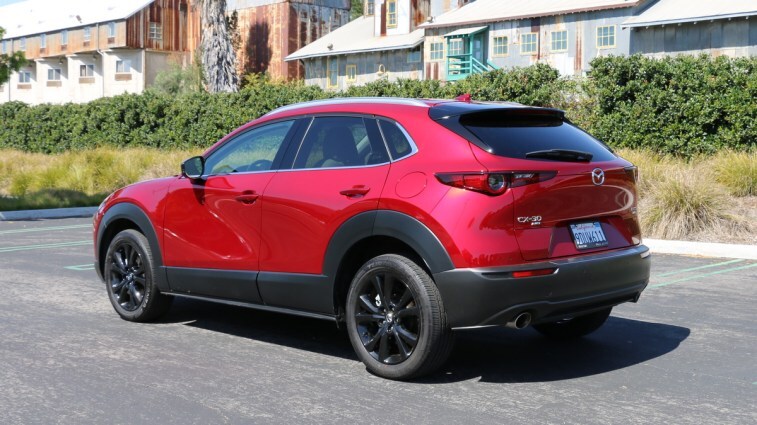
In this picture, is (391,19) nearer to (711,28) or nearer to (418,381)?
(711,28)

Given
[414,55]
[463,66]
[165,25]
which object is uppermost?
[165,25]

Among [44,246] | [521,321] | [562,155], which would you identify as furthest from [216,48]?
[521,321]

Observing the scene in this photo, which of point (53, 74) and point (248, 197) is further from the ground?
point (53, 74)

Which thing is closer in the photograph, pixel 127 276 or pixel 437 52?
pixel 127 276

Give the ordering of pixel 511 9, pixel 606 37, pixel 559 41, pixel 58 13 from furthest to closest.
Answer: pixel 58 13 → pixel 511 9 → pixel 559 41 → pixel 606 37

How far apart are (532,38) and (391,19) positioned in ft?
38.4

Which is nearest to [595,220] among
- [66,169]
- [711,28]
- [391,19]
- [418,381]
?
[418,381]

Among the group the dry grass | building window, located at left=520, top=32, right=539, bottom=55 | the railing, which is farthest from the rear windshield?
the railing

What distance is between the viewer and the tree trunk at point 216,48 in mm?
50969

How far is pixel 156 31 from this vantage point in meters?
66.2

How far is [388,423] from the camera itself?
5188 mm

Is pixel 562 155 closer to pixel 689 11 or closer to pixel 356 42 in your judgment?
pixel 689 11

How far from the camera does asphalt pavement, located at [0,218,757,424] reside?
5398 millimetres

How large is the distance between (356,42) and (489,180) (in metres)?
49.1
